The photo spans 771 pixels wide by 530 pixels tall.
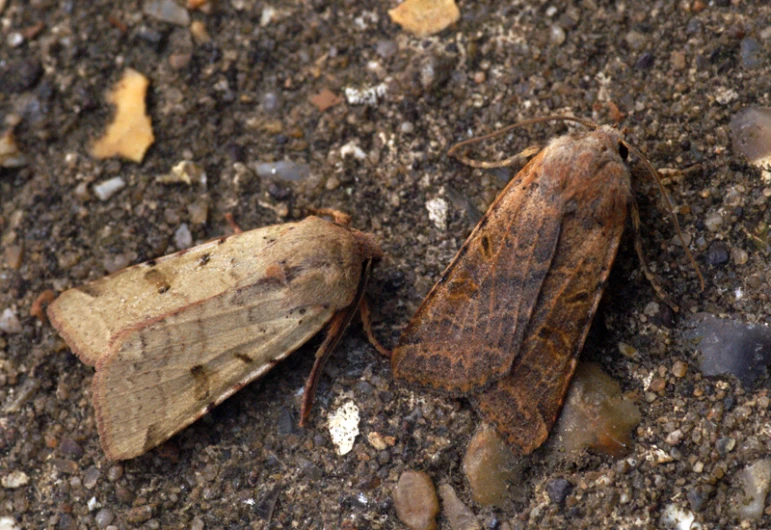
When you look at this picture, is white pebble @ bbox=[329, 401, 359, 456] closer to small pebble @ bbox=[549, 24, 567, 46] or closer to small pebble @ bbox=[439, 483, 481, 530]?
small pebble @ bbox=[439, 483, 481, 530]

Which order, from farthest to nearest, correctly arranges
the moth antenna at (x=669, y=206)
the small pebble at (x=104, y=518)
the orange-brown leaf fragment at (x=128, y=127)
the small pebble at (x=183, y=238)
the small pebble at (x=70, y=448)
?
1. the orange-brown leaf fragment at (x=128, y=127)
2. the small pebble at (x=183, y=238)
3. the small pebble at (x=70, y=448)
4. the small pebble at (x=104, y=518)
5. the moth antenna at (x=669, y=206)

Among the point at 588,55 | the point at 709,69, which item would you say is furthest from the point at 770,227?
the point at 588,55

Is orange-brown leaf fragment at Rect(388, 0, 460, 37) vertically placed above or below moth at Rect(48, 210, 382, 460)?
above

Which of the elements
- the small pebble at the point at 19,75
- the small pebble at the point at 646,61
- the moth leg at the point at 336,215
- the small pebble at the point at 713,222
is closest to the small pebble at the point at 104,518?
the moth leg at the point at 336,215

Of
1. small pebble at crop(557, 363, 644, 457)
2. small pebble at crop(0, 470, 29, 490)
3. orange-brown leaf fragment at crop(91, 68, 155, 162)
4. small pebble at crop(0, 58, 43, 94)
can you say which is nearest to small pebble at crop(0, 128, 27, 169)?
small pebble at crop(0, 58, 43, 94)

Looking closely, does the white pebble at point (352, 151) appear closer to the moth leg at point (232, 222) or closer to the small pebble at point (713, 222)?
the moth leg at point (232, 222)

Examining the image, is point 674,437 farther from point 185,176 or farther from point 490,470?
point 185,176
